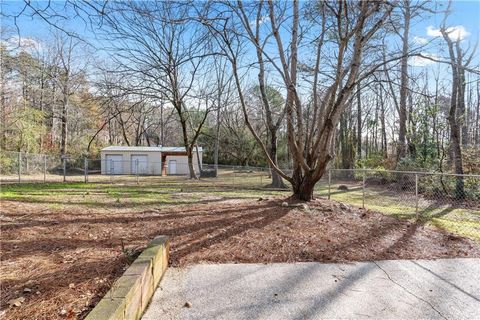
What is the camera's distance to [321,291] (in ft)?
9.25

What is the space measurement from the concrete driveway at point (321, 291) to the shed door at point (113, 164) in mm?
25482

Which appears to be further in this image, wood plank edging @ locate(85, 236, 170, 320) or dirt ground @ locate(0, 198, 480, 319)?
dirt ground @ locate(0, 198, 480, 319)

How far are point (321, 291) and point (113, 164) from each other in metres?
26.7

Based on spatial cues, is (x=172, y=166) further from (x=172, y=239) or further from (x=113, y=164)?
(x=172, y=239)

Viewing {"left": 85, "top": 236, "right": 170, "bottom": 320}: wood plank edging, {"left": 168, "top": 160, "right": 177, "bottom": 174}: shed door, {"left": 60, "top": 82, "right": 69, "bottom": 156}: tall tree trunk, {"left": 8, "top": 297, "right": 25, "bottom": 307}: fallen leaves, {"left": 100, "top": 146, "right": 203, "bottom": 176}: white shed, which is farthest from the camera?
{"left": 168, "top": 160, "right": 177, "bottom": 174}: shed door

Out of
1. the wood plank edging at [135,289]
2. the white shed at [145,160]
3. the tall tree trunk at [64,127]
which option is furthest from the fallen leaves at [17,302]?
the tall tree trunk at [64,127]

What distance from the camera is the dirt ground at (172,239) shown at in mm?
2412

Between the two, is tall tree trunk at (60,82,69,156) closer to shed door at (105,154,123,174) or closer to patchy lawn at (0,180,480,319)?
shed door at (105,154,123,174)

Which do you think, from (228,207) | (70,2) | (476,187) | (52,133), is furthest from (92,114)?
(476,187)

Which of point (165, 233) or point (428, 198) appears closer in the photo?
point (165, 233)

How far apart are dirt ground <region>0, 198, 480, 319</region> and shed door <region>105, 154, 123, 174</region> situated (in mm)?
21388

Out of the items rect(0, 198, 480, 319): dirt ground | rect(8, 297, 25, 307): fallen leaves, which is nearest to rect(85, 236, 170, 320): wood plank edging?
rect(0, 198, 480, 319): dirt ground

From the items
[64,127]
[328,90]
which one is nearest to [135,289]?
[328,90]

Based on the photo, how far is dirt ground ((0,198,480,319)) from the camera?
2.41 metres
